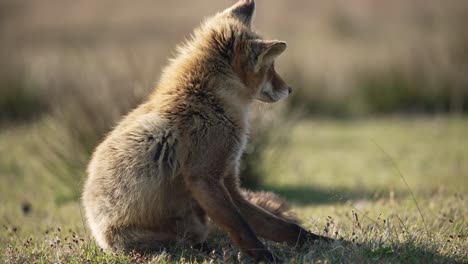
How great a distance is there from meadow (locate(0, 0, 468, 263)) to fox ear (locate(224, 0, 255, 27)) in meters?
1.60

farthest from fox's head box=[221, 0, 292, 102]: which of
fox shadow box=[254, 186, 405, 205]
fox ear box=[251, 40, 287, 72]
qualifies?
fox shadow box=[254, 186, 405, 205]

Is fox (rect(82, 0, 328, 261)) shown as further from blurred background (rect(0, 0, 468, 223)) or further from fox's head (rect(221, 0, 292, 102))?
blurred background (rect(0, 0, 468, 223))

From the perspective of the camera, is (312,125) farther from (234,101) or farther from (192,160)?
(192,160)

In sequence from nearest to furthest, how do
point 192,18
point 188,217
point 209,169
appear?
point 209,169
point 188,217
point 192,18

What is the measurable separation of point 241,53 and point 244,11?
0.87 metres

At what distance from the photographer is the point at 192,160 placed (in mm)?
5199

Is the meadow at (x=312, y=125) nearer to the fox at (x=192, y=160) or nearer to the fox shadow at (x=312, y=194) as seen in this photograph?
the fox shadow at (x=312, y=194)

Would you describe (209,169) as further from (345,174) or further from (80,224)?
(345,174)

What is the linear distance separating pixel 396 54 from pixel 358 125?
2.75 m

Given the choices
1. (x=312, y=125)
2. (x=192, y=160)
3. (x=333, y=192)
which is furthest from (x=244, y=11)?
(x=312, y=125)

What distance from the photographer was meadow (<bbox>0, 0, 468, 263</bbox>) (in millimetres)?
5910

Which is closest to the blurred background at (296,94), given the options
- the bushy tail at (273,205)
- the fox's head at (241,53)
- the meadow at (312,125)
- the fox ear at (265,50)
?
the meadow at (312,125)

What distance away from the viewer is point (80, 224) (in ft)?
A: 24.5

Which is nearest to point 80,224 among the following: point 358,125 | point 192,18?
point 358,125
